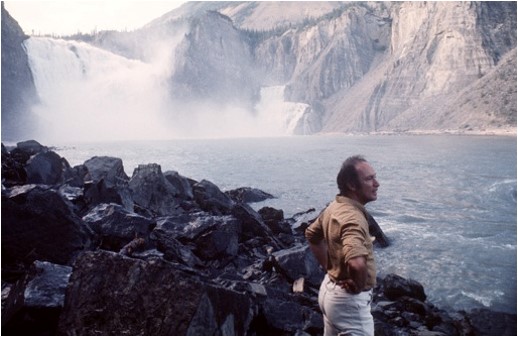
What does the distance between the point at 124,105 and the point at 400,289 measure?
118m

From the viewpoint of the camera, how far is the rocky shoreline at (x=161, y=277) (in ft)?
14.2

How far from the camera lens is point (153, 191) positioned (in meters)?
17.1

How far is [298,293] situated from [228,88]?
422 ft

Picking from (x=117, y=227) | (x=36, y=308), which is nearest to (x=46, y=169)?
(x=117, y=227)

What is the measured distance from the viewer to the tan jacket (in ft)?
10.5

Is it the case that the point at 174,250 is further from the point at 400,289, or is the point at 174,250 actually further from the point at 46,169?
the point at 46,169

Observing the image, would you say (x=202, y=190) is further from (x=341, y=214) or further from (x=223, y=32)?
(x=223, y=32)

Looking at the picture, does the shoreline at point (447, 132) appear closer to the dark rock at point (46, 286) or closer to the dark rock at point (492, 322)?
the dark rock at point (492, 322)

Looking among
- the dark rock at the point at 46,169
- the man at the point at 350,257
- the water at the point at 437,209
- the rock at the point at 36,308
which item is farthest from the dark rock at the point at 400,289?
the dark rock at the point at 46,169

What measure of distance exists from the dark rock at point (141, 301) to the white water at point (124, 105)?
9432cm

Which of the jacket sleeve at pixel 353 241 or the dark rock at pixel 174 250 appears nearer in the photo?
the jacket sleeve at pixel 353 241

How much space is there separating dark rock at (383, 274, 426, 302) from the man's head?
21.1ft

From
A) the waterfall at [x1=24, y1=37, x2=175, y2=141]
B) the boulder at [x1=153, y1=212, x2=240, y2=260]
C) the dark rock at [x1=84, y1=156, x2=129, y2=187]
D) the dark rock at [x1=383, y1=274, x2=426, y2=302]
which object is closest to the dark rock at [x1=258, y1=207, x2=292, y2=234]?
the boulder at [x1=153, y1=212, x2=240, y2=260]

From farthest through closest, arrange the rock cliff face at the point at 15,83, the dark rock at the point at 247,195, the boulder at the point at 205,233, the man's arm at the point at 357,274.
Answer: the rock cliff face at the point at 15,83 → the dark rock at the point at 247,195 → the boulder at the point at 205,233 → the man's arm at the point at 357,274
